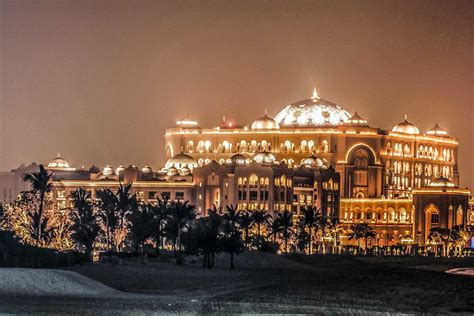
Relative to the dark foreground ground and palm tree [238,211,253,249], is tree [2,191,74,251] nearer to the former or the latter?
the dark foreground ground

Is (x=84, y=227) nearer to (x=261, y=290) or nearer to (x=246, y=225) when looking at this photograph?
(x=246, y=225)

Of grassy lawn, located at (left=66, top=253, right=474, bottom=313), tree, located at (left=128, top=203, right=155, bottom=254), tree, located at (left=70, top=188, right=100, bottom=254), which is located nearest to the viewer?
grassy lawn, located at (left=66, top=253, right=474, bottom=313)

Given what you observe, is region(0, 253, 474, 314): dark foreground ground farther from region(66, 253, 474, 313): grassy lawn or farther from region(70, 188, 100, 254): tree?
region(70, 188, 100, 254): tree

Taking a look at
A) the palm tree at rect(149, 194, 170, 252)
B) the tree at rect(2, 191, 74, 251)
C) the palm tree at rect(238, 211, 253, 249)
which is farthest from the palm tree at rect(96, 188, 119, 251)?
the palm tree at rect(238, 211, 253, 249)

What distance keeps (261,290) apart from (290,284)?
12240mm

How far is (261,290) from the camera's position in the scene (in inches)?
4395

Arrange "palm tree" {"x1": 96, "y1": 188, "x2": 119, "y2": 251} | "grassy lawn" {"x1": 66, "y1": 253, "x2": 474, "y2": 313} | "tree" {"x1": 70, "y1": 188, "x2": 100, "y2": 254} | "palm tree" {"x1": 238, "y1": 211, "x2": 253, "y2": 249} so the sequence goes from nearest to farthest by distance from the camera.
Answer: "grassy lawn" {"x1": 66, "y1": 253, "x2": 474, "y2": 313} < "tree" {"x1": 70, "y1": 188, "x2": 100, "y2": 254} < "palm tree" {"x1": 96, "y1": 188, "x2": 119, "y2": 251} < "palm tree" {"x1": 238, "y1": 211, "x2": 253, "y2": 249}

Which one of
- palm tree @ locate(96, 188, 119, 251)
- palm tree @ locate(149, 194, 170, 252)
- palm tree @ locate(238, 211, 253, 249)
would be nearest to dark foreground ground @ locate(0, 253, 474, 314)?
palm tree @ locate(149, 194, 170, 252)

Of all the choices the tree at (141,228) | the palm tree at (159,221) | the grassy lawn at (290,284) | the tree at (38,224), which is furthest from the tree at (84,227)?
the grassy lawn at (290,284)

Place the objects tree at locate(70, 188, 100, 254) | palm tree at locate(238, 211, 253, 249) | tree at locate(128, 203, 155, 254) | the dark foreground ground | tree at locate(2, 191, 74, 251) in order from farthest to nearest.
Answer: palm tree at locate(238, 211, 253, 249)
tree at locate(128, 203, 155, 254)
tree at locate(2, 191, 74, 251)
tree at locate(70, 188, 100, 254)
the dark foreground ground

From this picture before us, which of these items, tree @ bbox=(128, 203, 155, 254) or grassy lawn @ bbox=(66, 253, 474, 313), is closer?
grassy lawn @ bbox=(66, 253, 474, 313)

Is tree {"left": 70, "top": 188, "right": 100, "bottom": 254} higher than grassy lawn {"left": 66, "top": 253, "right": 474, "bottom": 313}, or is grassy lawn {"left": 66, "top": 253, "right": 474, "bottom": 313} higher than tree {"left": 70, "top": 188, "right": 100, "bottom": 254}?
tree {"left": 70, "top": 188, "right": 100, "bottom": 254}

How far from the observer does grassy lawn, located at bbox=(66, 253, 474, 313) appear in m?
105

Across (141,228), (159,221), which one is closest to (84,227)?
(141,228)
